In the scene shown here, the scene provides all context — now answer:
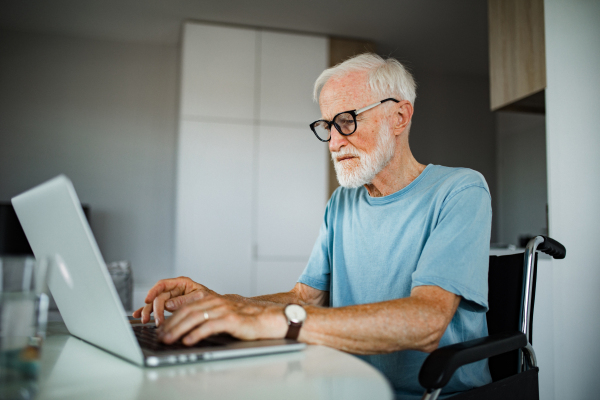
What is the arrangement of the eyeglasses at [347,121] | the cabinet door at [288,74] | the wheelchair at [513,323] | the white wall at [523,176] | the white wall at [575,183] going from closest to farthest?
the wheelchair at [513,323] → the eyeglasses at [347,121] → the white wall at [575,183] → the white wall at [523,176] → the cabinet door at [288,74]

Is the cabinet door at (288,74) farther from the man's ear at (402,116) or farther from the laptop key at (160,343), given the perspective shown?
the laptop key at (160,343)

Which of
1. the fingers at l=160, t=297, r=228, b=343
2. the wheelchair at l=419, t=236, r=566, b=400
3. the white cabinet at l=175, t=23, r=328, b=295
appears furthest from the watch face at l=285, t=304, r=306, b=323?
the white cabinet at l=175, t=23, r=328, b=295

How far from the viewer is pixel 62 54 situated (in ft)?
14.7

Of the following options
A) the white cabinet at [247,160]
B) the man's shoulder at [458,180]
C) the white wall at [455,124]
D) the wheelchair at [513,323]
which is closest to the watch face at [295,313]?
the wheelchair at [513,323]

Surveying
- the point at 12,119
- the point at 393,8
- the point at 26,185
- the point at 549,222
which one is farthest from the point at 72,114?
the point at 549,222

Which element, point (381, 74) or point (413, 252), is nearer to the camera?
point (413, 252)

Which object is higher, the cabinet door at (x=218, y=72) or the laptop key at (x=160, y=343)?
the cabinet door at (x=218, y=72)

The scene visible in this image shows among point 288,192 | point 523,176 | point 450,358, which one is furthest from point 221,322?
point 523,176

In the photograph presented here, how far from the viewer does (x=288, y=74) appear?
423cm

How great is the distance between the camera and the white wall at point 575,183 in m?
1.88

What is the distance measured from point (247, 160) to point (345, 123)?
2826 mm

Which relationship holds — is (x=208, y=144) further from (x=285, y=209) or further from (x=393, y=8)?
(x=393, y=8)

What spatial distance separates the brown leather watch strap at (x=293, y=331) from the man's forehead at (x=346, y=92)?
755 mm

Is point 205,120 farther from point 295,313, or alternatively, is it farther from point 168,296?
point 295,313
